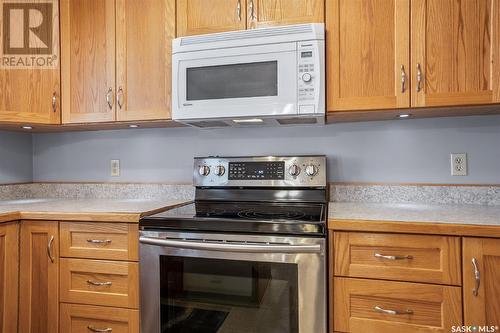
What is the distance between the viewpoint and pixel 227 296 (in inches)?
50.2

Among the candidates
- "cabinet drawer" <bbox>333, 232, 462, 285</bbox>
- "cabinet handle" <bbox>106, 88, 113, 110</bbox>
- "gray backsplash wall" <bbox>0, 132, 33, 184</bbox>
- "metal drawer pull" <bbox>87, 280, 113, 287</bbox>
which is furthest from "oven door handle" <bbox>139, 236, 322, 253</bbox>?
"gray backsplash wall" <bbox>0, 132, 33, 184</bbox>

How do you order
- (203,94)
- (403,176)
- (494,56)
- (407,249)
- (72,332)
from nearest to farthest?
(407,249) < (494,56) < (72,332) < (203,94) < (403,176)

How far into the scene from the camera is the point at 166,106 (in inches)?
64.7

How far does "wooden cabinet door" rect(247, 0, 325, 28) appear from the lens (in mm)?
1475

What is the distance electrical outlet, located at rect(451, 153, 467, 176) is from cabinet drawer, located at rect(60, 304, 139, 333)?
5.45 feet

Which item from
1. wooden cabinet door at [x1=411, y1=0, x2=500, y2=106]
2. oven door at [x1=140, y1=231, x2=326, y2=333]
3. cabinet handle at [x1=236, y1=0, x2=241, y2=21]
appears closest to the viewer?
oven door at [x1=140, y1=231, x2=326, y2=333]

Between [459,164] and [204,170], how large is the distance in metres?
1.34

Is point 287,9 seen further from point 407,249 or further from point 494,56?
point 407,249

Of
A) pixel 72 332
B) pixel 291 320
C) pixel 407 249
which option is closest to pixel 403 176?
pixel 407 249

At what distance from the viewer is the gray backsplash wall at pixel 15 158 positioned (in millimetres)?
2027

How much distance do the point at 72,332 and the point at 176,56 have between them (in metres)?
1.38

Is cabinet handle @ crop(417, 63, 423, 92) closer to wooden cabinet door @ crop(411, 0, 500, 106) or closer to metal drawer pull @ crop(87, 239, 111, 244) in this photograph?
wooden cabinet door @ crop(411, 0, 500, 106)

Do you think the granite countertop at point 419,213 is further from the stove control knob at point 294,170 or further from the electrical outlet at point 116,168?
the electrical outlet at point 116,168

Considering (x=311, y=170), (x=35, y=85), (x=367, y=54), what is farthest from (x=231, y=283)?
(x=35, y=85)
